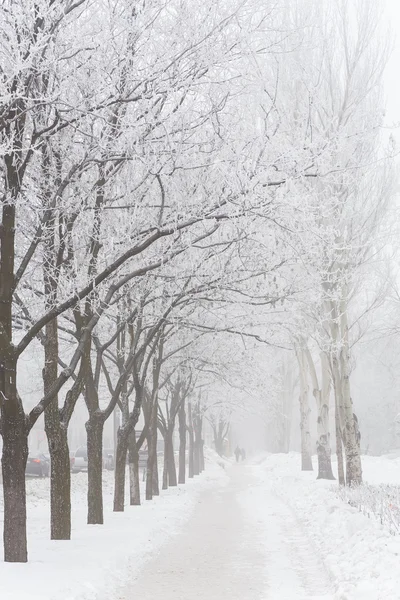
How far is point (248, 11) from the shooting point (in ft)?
29.5

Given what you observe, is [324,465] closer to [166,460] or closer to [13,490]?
[166,460]

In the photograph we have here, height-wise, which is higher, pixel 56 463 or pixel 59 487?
pixel 56 463

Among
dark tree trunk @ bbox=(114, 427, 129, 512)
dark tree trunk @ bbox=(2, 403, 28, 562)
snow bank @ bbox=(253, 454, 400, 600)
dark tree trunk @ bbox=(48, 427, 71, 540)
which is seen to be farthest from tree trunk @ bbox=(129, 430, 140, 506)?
dark tree trunk @ bbox=(2, 403, 28, 562)

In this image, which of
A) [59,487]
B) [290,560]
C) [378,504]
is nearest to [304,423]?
[378,504]

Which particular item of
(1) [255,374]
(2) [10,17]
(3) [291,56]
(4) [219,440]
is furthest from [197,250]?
(4) [219,440]

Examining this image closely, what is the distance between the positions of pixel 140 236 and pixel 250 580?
18.9ft

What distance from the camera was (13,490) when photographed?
845 centimetres

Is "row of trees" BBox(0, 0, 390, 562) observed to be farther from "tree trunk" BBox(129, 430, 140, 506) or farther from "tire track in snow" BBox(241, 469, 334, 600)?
"tree trunk" BBox(129, 430, 140, 506)

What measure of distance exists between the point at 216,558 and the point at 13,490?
3.49 meters

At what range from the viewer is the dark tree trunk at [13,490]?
333 inches

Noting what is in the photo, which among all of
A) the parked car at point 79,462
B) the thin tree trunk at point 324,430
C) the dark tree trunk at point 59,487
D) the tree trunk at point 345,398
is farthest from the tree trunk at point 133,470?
the parked car at point 79,462

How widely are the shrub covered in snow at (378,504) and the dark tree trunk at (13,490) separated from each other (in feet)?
15.5

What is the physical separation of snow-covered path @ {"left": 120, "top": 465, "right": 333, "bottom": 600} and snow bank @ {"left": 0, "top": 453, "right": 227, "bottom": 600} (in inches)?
11.0

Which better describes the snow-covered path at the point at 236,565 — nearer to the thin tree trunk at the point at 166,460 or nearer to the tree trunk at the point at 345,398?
the tree trunk at the point at 345,398
